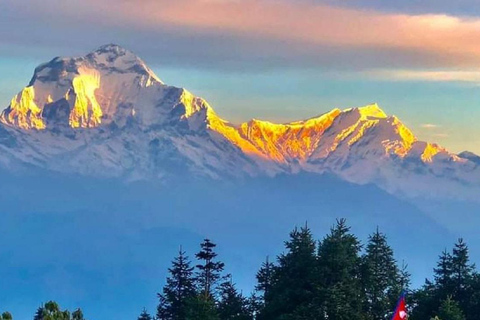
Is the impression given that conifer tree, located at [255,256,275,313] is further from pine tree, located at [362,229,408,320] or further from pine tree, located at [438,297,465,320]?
pine tree, located at [438,297,465,320]

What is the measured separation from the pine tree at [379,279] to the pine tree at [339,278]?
159 centimetres

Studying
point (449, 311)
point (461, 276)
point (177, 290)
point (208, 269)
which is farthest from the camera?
point (177, 290)

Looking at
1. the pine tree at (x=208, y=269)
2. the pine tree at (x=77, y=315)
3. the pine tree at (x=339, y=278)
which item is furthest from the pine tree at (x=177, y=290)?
the pine tree at (x=77, y=315)

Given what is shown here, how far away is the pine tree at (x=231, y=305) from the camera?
255ft

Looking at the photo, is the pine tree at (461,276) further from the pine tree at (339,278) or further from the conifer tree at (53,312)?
the conifer tree at (53,312)

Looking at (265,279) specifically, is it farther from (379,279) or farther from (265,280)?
(379,279)

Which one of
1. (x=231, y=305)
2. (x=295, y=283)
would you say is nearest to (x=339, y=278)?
(x=295, y=283)

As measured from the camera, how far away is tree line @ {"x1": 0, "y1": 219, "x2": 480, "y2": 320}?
67938mm

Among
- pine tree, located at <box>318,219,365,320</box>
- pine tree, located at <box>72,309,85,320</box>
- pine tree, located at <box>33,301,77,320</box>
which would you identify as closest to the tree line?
pine tree, located at <box>318,219,365,320</box>

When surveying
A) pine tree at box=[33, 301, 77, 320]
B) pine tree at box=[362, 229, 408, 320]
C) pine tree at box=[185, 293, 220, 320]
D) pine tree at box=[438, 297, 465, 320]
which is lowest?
pine tree at box=[33, 301, 77, 320]

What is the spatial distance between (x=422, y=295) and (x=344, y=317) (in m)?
13.4

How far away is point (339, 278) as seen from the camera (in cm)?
6812

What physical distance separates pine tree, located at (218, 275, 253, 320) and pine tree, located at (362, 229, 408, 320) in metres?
8.90

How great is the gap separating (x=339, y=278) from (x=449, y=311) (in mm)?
7064
